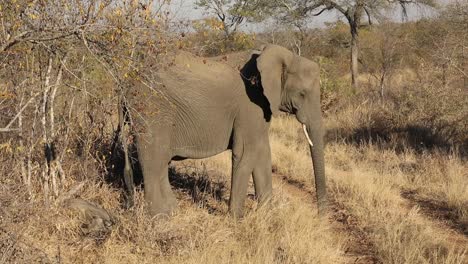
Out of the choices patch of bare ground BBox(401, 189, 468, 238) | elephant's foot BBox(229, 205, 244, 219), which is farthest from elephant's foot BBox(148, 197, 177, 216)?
patch of bare ground BBox(401, 189, 468, 238)

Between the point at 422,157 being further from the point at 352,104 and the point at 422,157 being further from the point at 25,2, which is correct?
the point at 25,2

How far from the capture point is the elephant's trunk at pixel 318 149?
6371mm

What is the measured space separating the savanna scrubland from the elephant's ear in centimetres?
29

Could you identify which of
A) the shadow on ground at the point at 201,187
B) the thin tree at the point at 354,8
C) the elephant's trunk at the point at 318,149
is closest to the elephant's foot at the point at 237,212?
the shadow on ground at the point at 201,187

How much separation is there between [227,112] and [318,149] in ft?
3.91

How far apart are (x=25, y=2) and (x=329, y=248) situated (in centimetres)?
339

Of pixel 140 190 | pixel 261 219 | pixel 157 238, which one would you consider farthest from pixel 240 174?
pixel 157 238

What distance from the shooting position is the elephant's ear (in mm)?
6035

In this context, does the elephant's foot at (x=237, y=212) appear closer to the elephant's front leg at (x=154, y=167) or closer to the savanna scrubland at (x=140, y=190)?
the savanna scrubland at (x=140, y=190)

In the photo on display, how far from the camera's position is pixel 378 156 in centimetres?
1000

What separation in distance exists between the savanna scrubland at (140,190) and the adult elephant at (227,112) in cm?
30

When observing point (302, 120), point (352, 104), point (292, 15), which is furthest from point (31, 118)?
point (292, 15)

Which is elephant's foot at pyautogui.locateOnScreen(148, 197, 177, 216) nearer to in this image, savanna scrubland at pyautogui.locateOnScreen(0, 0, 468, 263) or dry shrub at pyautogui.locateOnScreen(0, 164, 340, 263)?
savanna scrubland at pyautogui.locateOnScreen(0, 0, 468, 263)

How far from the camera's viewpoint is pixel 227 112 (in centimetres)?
622
